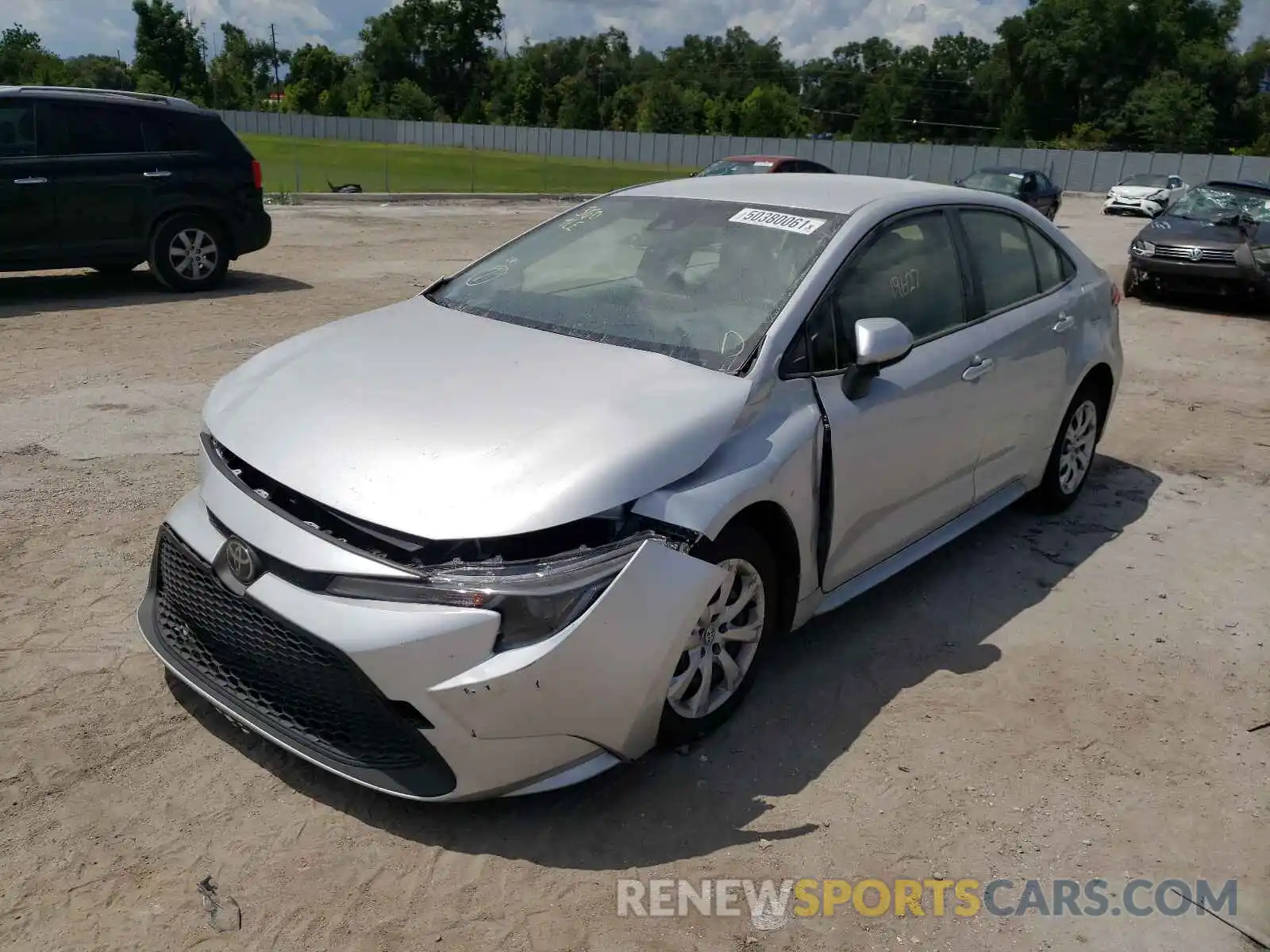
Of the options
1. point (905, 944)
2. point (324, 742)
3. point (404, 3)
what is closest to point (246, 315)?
point (324, 742)

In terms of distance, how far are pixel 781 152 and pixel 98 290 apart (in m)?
54.5

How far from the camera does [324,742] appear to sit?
121 inches

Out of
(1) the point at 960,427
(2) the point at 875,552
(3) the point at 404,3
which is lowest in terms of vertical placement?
(2) the point at 875,552

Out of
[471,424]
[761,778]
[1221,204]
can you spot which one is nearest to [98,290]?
[471,424]

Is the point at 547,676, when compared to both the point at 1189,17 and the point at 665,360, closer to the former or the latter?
the point at 665,360

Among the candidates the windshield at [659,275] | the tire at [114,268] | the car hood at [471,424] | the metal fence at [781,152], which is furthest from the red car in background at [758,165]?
the metal fence at [781,152]

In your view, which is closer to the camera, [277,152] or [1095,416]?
[1095,416]

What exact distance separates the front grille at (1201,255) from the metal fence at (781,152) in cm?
3943

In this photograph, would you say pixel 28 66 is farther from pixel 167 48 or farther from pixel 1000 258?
pixel 1000 258

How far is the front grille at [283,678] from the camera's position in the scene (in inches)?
116

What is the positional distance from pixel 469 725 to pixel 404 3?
11787cm

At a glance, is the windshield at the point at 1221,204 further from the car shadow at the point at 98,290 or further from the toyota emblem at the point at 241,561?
the toyota emblem at the point at 241,561

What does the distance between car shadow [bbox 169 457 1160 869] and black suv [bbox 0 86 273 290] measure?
26.4ft

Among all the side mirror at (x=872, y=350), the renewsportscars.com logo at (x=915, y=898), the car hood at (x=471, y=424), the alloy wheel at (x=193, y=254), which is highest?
the side mirror at (x=872, y=350)
